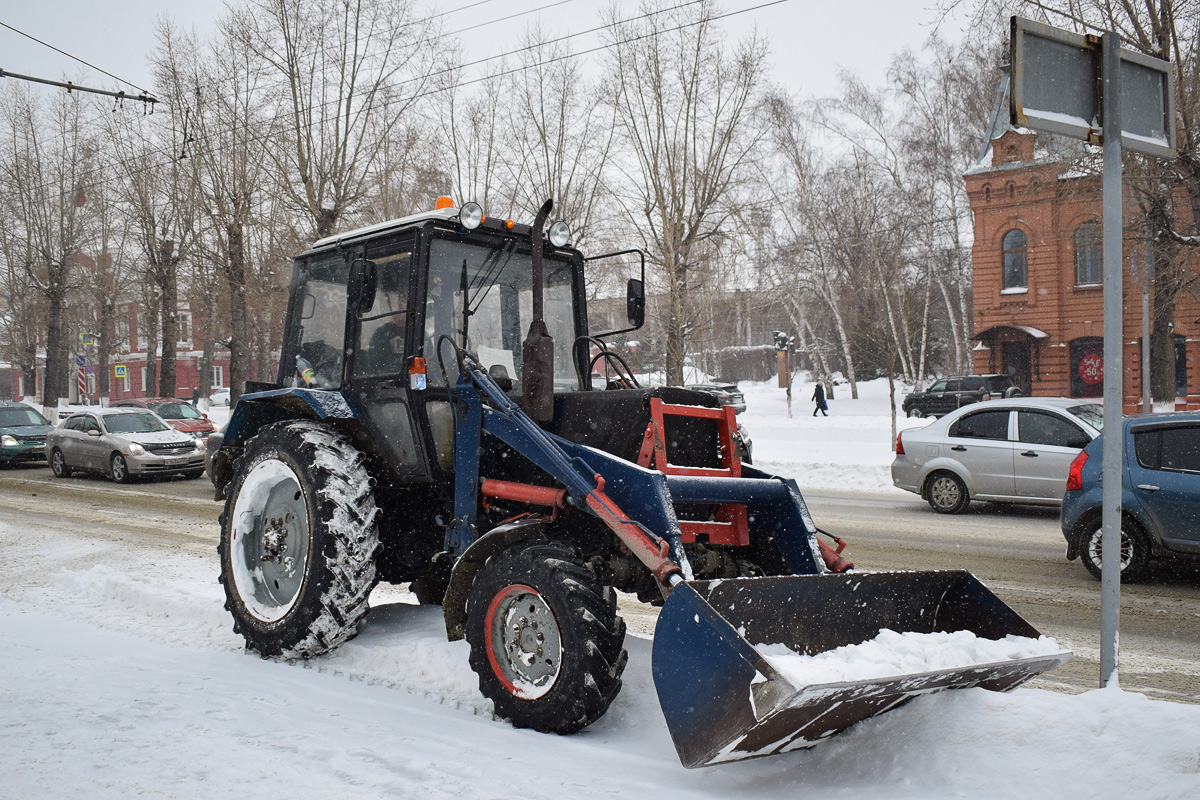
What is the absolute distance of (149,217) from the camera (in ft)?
112

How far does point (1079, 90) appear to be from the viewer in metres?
4.14

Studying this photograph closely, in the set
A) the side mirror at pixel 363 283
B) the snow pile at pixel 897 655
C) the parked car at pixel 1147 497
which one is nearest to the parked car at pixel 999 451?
the parked car at pixel 1147 497

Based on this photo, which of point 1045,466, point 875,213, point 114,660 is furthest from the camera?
point 875,213

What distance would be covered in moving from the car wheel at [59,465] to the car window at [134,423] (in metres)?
1.34

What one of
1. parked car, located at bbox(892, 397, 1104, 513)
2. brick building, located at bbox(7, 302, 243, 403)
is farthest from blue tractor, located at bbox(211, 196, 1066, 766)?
brick building, located at bbox(7, 302, 243, 403)

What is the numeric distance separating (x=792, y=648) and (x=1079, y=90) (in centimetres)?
274

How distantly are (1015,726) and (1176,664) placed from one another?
108 inches

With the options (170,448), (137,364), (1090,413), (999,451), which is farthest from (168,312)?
(137,364)

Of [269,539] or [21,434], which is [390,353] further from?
[21,434]

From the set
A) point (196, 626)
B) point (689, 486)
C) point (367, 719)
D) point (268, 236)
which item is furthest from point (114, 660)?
point (268, 236)

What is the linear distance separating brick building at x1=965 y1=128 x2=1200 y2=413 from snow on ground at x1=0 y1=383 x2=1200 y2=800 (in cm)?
3680

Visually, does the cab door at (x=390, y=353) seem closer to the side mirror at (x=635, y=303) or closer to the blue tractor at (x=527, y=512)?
the blue tractor at (x=527, y=512)

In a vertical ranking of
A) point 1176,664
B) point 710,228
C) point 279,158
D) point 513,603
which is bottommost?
point 1176,664

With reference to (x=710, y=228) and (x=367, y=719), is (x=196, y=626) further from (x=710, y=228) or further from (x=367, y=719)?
(x=710, y=228)
